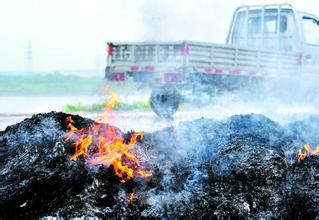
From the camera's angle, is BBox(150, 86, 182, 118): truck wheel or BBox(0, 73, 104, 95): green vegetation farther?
BBox(0, 73, 104, 95): green vegetation

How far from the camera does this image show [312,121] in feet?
21.2

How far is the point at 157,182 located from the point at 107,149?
632mm

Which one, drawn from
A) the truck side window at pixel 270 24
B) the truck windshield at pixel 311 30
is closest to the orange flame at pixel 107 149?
the truck side window at pixel 270 24

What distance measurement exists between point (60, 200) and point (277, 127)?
318 centimetres

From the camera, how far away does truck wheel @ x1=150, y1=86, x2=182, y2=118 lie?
37.6 ft

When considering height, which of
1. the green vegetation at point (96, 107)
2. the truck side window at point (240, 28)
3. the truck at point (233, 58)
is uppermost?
the truck side window at point (240, 28)

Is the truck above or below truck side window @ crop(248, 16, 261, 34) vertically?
below

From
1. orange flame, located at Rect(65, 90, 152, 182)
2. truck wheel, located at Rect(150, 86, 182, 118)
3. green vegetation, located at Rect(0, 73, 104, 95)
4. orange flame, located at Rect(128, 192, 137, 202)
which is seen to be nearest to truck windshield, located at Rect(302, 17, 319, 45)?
truck wheel, located at Rect(150, 86, 182, 118)

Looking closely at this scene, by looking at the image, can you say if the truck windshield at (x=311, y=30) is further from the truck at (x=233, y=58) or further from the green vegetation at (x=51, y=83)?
the green vegetation at (x=51, y=83)

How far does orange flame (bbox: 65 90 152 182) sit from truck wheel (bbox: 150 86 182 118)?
6.59 m

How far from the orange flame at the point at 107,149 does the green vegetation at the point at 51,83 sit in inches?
1094

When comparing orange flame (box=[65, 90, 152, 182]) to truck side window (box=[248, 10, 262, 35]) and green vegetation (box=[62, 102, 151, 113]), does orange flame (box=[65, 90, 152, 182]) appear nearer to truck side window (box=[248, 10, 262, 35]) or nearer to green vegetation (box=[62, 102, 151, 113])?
truck side window (box=[248, 10, 262, 35])

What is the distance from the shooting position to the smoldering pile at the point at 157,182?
3957 millimetres

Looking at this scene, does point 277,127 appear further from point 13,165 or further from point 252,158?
point 13,165
